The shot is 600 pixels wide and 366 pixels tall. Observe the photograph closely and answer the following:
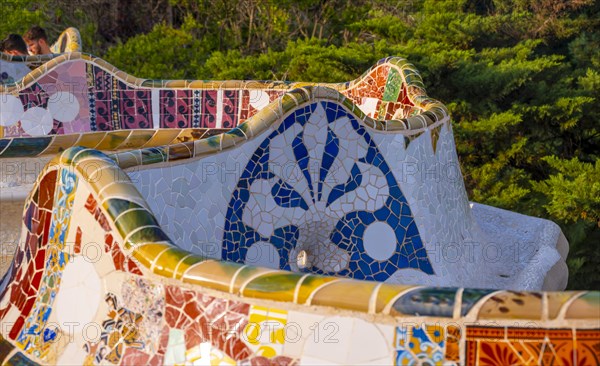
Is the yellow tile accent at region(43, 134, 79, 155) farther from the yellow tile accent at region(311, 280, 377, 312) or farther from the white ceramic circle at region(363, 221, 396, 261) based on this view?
the yellow tile accent at region(311, 280, 377, 312)

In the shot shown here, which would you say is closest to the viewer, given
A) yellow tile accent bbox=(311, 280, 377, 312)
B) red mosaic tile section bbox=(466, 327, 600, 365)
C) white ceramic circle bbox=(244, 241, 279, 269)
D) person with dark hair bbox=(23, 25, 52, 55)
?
red mosaic tile section bbox=(466, 327, 600, 365)

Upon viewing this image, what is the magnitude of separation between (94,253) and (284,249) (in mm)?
1293

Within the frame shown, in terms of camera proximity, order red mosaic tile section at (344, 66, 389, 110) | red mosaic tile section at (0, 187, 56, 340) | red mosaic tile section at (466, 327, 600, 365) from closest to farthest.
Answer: red mosaic tile section at (466, 327, 600, 365)
red mosaic tile section at (0, 187, 56, 340)
red mosaic tile section at (344, 66, 389, 110)

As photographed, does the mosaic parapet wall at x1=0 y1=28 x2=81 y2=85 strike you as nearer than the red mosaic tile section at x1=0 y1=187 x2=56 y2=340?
No

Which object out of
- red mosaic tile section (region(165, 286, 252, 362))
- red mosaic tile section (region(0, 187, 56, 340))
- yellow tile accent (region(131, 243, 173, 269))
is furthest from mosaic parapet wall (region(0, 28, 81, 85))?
red mosaic tile section (region(165, 286, 252, 362))

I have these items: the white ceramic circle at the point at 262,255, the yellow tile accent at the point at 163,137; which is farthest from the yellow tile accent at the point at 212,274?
the yellow tile accent at the point at 163,137

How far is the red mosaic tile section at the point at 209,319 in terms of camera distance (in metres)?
2.25

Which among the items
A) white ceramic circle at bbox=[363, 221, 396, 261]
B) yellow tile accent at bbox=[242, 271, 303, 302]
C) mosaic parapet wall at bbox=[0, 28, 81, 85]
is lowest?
white ceramic circle at bbox=[363, 221, 396, 261]

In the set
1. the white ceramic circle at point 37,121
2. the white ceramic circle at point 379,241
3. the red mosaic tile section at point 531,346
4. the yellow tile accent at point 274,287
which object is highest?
the yellow tile accent at point 274,287

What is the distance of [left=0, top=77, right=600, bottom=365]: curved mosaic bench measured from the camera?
208 cm

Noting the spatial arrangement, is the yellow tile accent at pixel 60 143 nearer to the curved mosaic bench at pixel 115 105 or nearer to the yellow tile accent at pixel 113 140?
the curved mosaic bench at pixel 115 105

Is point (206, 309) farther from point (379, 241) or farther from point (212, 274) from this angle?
point (379, 241)

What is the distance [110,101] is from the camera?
20.7 feet

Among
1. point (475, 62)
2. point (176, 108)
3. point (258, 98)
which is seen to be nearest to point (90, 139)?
point (176, 108)
